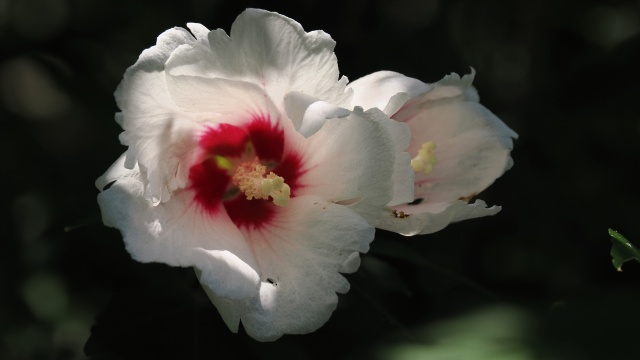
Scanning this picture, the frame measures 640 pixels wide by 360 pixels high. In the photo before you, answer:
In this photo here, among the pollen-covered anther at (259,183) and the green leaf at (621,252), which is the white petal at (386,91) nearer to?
the pollen-covered anther at (259,183)

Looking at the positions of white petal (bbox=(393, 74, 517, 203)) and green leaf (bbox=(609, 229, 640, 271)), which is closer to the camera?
green leaf (bbox=(609, 229, 640, 271))

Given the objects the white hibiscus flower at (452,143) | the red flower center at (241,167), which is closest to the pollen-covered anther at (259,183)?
the red flower center at (241,167)

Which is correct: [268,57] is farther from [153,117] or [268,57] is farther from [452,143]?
[452,143]

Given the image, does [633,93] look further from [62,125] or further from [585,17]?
[62,125]

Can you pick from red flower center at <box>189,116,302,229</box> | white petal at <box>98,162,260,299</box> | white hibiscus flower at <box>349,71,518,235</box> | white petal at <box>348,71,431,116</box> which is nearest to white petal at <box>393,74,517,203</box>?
white hibiscus flower at <box>349,71,518,235</box>

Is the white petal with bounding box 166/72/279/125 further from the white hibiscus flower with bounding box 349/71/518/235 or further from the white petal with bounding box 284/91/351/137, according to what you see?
the white hibiscus flower with bounding box 349/71/518/235

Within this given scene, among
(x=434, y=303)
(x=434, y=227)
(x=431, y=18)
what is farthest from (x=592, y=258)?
(x=434, y=227)
